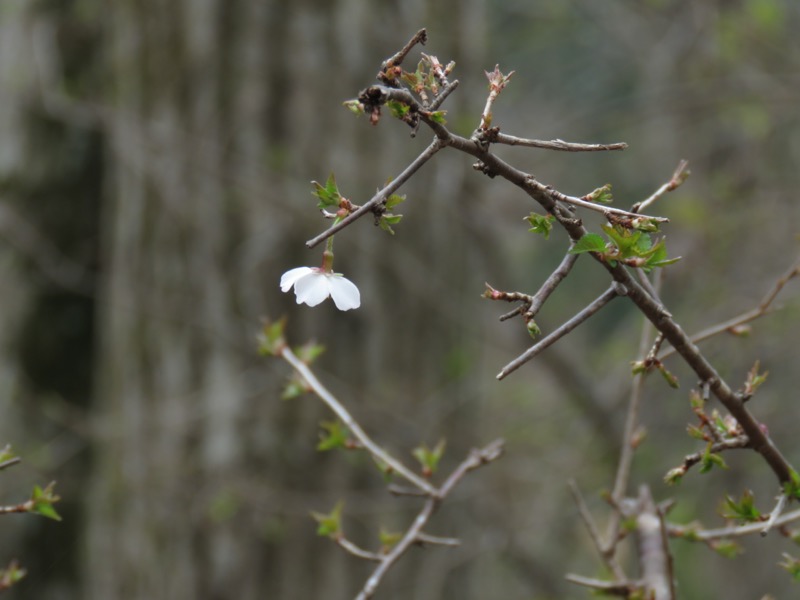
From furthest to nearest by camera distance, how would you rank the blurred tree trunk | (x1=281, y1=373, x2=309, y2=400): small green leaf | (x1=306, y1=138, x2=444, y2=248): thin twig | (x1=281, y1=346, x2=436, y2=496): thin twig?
the blurred tree trunk, (x1=281, y1=373, x2=309, y2=400): small green leaf, (x1=281, y1=346, x2=436, y2=496): thin twig, (x1=306, y1=138, x2=444, y2=248): thin twig

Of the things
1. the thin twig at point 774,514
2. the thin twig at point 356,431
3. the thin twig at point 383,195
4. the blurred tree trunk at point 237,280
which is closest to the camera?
the thin twig at point 383,195

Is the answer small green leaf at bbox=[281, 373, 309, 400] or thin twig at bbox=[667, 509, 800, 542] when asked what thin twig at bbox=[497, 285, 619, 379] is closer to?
thin twig at bbox=[667, 509, 800, 542]

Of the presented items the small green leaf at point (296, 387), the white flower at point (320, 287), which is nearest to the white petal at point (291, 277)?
the white flower at point (320, 287)

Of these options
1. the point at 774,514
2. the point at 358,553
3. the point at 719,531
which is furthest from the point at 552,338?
the point at 719,531

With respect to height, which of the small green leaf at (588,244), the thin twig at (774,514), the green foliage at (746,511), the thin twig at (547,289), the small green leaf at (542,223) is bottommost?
the thin twig at (774,514)

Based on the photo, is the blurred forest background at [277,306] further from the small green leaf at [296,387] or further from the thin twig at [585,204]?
the thin twig at [585,204]

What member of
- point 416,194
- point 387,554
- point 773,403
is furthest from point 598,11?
point 387,554

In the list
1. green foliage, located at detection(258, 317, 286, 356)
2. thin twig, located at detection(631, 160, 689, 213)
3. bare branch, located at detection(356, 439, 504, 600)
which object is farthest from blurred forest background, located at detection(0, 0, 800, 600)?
thin twig, located at detection(631, 160, 689, 213)
